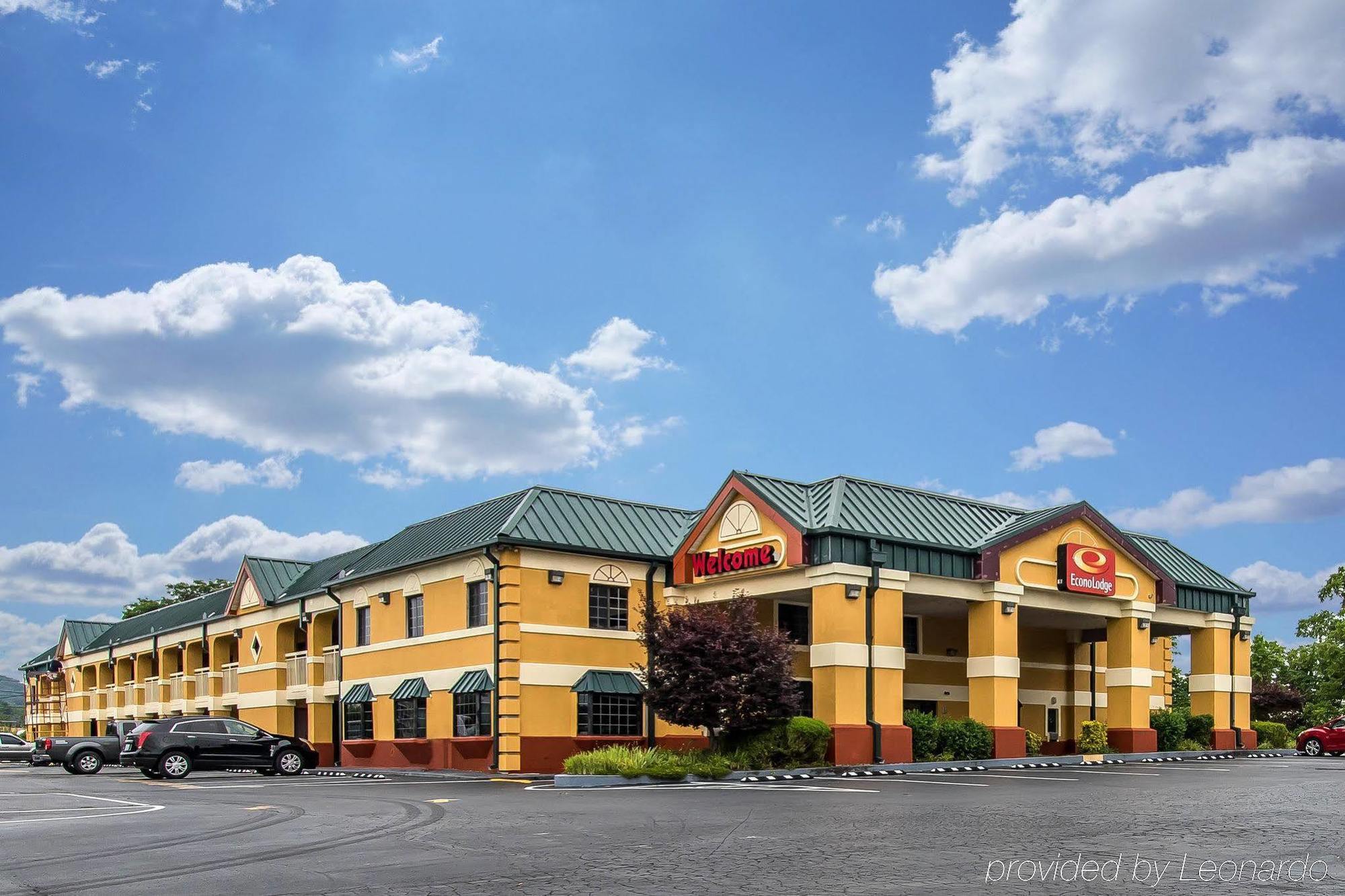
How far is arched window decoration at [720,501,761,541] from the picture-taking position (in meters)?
35.6

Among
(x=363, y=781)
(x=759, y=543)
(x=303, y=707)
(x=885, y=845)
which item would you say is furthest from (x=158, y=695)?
(x=885, y=845)

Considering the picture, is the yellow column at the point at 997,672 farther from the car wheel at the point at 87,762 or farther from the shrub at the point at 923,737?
the car wheel at the point at 87,762

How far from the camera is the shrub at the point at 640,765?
28.3 m

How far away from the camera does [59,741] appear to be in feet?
142

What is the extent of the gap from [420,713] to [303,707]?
13.1 m

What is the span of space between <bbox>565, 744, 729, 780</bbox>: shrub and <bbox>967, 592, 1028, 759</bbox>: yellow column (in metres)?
9.19

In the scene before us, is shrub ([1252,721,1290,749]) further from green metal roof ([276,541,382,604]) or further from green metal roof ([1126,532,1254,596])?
green metal roof ([276,541,382,604])

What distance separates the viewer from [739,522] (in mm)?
36094

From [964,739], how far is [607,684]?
9716mm

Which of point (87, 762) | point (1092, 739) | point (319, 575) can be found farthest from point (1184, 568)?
point (87, 762)

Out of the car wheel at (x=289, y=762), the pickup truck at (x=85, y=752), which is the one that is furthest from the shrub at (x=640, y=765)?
the pickup truck at (x=85, y=752)

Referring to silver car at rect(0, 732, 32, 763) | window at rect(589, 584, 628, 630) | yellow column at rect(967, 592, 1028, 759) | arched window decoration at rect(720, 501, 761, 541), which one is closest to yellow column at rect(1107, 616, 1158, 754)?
yellow column at rect(967, 592, 1028, 759)

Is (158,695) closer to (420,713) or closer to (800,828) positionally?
(420,713)

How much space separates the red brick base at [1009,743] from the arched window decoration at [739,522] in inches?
330
